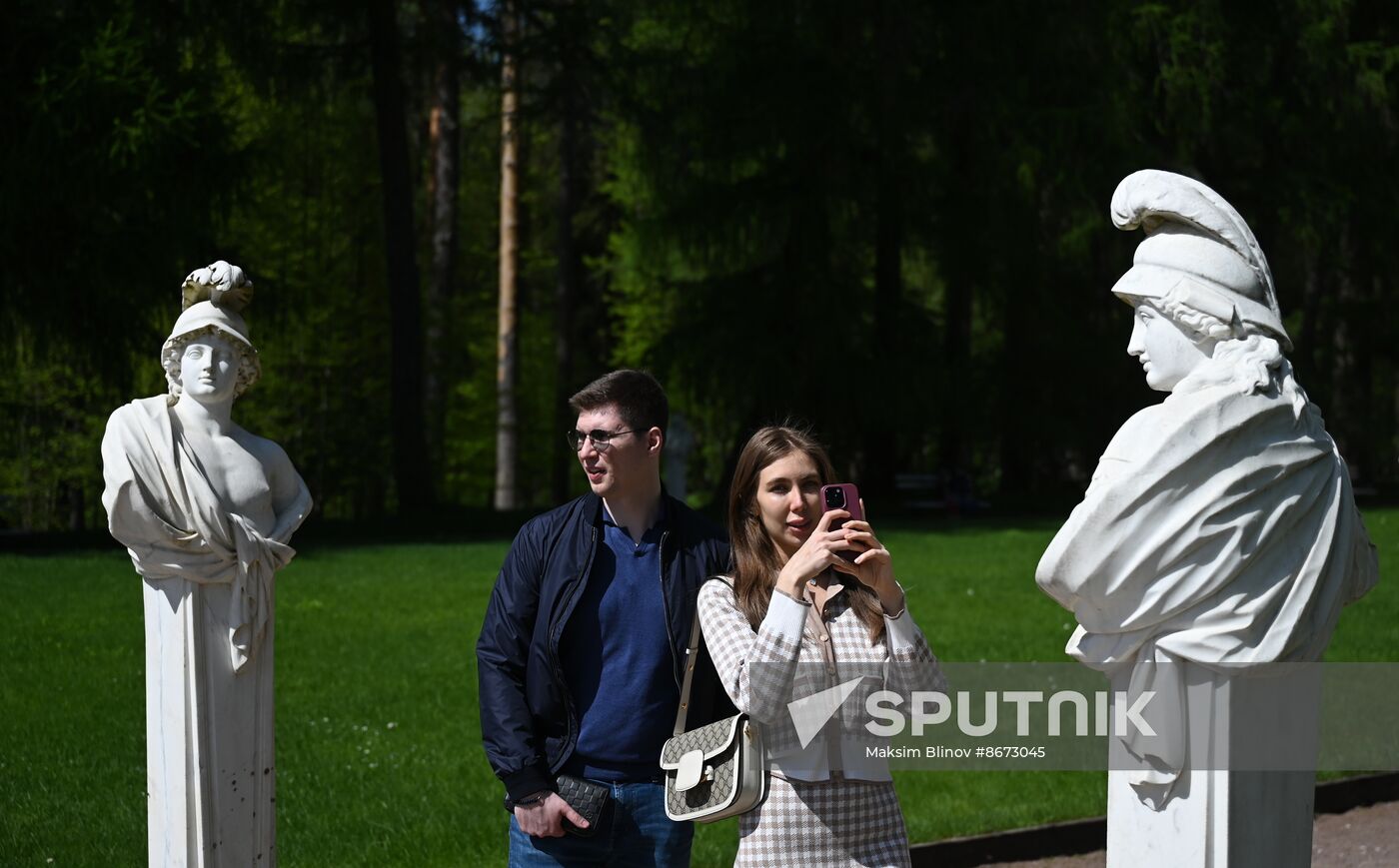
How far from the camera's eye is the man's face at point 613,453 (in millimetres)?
4270

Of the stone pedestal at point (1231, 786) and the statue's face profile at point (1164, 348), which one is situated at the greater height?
the statue's face profile at point (1164, 348)

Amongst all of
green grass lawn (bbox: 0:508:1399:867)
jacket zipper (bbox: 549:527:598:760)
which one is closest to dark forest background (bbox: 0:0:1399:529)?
green grass lawn (bbox: 0:508:1399:867)

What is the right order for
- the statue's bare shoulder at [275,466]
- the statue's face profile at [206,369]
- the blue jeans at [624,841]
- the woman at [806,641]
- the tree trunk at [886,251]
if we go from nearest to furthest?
1. the woman at [806,641]
2. the blue jeans at [624,841]
3. the statue's face profile at [206,369]
4. the statue's bare shoulder at [275,466]
5. the tree trunk at [886,251]

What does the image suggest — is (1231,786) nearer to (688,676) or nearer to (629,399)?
(688,676)

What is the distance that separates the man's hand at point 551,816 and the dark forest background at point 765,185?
51.1 feet

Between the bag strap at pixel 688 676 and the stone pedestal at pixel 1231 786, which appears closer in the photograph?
the stone pedestal at pixel 1231 786

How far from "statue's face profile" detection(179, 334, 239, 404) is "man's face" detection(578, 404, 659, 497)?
1.42 m

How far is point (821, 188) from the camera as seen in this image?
24.8m

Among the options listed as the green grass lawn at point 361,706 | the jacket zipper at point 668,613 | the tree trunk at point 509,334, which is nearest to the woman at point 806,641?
the jacket zipper at point 668,613

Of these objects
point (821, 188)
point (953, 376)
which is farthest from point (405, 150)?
point (953, 376)

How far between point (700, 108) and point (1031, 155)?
5.29 m

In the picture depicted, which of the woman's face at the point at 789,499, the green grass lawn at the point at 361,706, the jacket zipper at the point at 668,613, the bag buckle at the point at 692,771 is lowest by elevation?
the green grass lawn at the point at 361,706

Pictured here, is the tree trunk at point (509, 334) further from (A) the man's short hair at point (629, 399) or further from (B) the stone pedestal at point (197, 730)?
(A) the man's short hair at point (629, 399)

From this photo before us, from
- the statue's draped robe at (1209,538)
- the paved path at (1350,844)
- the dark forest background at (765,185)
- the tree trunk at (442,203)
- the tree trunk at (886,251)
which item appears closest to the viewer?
the statue's draped robe at (1209,538)
